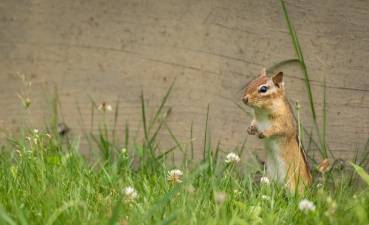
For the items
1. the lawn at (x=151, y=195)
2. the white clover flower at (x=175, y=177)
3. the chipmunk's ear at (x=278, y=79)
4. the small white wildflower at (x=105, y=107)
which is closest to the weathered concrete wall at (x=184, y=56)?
the small white wildflower at (x=105, y=107)

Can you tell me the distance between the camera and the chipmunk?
3.83 metres

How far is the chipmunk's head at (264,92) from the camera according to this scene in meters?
3.82

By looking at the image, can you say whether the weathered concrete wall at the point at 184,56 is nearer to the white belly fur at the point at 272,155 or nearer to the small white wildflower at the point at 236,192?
the white belly fur at the point at 272,155

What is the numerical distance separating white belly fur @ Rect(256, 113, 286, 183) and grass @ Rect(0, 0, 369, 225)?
144 mm

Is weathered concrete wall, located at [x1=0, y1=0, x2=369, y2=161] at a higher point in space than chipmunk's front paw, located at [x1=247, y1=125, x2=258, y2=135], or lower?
higher

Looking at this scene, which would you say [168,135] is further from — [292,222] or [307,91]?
[292,222]

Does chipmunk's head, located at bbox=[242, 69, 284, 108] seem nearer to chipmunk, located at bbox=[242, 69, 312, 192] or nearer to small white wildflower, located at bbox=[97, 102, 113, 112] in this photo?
chipmunk, located at bbox=[242, 69, 312, 192]

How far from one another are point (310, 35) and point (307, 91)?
0.26m

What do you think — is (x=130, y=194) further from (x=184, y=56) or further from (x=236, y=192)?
(x=184, y=56)

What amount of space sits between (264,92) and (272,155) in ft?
0.88

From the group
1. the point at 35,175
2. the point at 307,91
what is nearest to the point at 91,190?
the point at 35,175

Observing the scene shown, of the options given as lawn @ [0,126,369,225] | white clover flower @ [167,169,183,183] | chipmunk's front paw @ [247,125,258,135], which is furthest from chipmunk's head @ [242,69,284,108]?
white clover flower @ [167,169,183,183]

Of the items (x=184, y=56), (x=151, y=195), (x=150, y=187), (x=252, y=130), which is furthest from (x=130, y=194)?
(x=184, y=56)

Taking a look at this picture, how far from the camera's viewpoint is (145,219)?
282 centimetres
